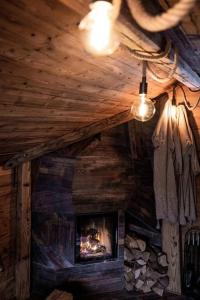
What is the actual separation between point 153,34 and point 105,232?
301cm

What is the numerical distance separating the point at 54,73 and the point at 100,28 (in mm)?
787

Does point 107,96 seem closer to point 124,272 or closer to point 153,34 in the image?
point 153,34

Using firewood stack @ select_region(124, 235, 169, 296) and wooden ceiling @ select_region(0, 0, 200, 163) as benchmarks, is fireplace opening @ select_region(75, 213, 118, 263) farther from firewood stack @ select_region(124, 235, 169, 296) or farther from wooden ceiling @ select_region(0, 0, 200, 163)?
wooden ceiling @ select_region(0, 0, 200, 163)

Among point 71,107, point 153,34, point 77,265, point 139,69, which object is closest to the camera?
point 153,34

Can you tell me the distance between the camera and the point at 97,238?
12.6 feet

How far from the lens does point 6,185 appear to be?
11.1 ft

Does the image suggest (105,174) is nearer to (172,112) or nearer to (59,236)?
(59,236)

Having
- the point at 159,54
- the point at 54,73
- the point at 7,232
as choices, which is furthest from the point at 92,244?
the point at 159,54

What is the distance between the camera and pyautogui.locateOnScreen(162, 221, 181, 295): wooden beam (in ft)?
12.2

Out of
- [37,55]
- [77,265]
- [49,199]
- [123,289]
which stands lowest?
[123,289]

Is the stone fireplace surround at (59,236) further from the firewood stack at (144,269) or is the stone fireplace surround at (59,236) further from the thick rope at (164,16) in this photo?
the thick rope at (164,16)

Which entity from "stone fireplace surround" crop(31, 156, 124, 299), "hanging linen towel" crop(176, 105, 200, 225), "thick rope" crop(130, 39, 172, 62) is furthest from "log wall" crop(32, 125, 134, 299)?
"thick rope" crop(130, 39, 172, 62)

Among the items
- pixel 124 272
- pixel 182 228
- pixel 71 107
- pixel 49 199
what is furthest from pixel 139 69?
pixel 124 272

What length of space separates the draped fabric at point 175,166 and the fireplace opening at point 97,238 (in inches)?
27.0
